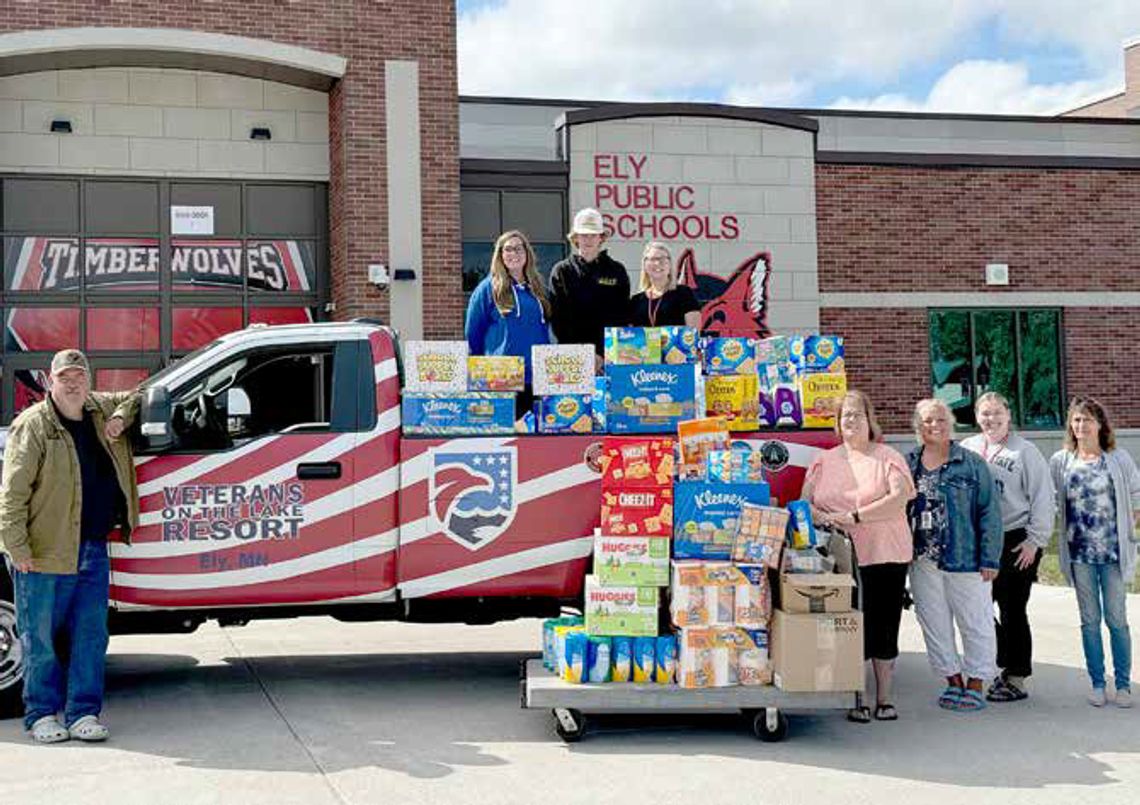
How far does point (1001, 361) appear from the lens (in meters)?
20.8

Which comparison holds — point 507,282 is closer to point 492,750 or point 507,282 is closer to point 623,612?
point 623,612

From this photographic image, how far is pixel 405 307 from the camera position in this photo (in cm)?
1686

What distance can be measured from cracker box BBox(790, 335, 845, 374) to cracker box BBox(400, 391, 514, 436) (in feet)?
5.57

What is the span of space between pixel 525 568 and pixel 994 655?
2.75m

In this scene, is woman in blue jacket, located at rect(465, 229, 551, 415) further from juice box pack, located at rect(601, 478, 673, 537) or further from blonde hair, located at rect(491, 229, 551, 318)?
juice box pack, located at rect(601, 478, 673, 537)

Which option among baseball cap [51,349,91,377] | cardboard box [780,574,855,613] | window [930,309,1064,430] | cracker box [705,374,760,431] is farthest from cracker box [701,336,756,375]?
window [930,309,1064,430]

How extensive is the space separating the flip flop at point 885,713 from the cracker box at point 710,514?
1.38 metres

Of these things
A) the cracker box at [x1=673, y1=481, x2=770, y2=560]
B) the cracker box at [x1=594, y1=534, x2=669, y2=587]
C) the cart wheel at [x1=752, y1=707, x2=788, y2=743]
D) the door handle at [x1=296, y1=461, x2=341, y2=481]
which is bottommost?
the cart wheel at [x1=752, y1=707, x2=788, y2=743]

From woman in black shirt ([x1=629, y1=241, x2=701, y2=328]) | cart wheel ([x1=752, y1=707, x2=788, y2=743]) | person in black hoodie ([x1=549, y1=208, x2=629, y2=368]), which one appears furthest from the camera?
person in black hoodie ([x1=549, y1=208, x2=629, y2=368])

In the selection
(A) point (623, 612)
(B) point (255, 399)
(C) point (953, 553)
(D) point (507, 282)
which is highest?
(D) point (507, 282)

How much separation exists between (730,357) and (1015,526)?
2000mm

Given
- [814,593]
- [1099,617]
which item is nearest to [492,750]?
[814,593]

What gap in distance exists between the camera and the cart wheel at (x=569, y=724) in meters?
6.43

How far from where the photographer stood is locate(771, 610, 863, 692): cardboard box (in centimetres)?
639
